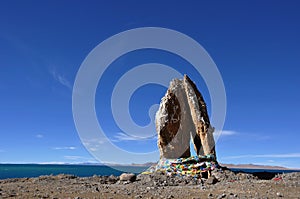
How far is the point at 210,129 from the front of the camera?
106 ft

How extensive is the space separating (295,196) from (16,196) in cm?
1406

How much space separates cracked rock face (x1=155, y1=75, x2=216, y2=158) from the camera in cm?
3478

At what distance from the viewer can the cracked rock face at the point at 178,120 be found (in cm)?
3478

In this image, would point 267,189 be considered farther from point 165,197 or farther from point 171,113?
point 171,113

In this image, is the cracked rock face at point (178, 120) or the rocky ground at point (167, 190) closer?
the rocky ground at point (167, 190)

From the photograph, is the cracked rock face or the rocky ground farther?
the cracked rock face

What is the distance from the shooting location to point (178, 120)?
35.8m

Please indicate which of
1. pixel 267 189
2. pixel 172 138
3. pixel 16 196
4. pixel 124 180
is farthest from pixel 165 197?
pixel 172 138

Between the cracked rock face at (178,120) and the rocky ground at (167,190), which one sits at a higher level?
the cracked rock face at (178,120)

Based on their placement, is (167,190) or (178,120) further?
(178,120)

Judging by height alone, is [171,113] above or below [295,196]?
above

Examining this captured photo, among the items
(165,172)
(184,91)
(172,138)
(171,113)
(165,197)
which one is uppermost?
(184,91)

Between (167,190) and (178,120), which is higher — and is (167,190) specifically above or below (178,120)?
below

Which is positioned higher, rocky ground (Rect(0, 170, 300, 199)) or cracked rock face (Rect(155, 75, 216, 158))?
cracked rock face (Rect(155, 75, 216, 158))
